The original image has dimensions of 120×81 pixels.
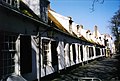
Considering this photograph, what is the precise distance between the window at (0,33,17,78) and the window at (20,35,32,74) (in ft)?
1.15

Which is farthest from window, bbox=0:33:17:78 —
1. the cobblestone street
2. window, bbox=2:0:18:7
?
the cobblestone street

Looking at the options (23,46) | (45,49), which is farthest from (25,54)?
(45,49)

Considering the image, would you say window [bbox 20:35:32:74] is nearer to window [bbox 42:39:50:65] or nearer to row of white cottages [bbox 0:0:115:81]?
row of white cottages [bbox 0:0:115:81]

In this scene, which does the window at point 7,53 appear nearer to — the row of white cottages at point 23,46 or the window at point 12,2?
the row of white cottages at point 23,46

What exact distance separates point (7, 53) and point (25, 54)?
3.60 feet

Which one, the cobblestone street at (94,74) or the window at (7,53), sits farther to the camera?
the cobblestone street at (94,74)

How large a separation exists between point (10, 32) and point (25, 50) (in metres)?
1.34

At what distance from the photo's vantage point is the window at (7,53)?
8.03m

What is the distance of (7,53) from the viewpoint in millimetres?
8445

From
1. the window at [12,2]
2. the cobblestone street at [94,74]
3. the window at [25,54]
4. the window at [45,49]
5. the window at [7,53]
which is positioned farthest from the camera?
the cobblestone street at [94,74]

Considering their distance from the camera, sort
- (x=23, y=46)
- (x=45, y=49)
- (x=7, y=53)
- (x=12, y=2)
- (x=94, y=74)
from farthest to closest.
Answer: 1. (x=94, y=74)
2. (x=45, y=49)
3. (x=12, y=2)
4. (x=23, y=46)
5. (x=7, y=53)

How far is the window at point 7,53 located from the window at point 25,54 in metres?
0.35

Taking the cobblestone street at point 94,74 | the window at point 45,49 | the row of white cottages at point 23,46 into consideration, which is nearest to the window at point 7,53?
the row of white cottages at point 23,46

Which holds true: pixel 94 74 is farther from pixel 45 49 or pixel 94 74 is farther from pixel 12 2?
pixel 12 2
